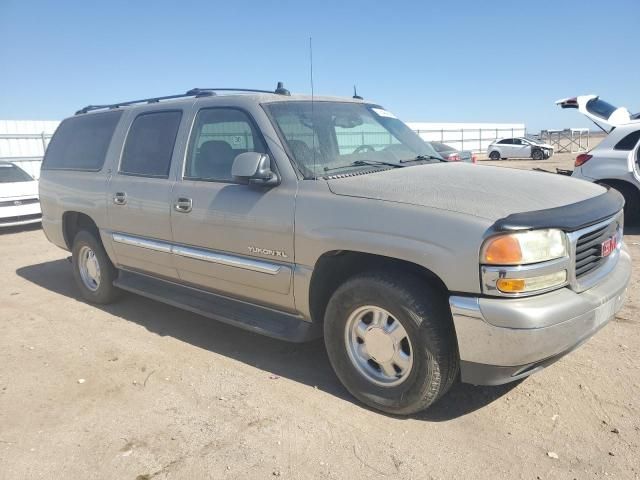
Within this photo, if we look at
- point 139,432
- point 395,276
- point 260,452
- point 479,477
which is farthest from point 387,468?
point 139,432

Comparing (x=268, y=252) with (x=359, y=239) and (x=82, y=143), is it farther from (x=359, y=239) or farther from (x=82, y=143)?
(x=82, y=143)

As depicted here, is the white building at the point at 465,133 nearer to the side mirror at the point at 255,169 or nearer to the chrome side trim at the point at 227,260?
the chrome side trim at the point at 227,260

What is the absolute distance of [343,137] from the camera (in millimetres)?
3945

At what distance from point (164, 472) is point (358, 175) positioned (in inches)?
82.7

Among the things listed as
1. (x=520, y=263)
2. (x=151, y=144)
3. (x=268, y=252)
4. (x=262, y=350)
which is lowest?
(x=262, y=350)

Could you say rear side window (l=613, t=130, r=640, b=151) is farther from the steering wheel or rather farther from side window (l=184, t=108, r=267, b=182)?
side window (l=184, t=108, r=267, b=182)

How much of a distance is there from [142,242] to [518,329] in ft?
10.8

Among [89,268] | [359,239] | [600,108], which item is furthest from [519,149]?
[359,239]

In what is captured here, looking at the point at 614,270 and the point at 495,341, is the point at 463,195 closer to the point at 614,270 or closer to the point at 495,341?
the point at 495,341

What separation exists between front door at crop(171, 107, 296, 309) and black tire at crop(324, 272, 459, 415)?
1.92 feet

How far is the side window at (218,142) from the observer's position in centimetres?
377

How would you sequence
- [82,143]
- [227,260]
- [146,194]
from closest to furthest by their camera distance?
[227,260], [146,194], [82,143]

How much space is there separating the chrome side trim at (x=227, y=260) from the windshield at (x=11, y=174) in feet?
28.3

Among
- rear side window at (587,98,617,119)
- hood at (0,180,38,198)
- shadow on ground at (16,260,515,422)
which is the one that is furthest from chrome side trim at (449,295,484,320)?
hood at (0,180,38,198)
